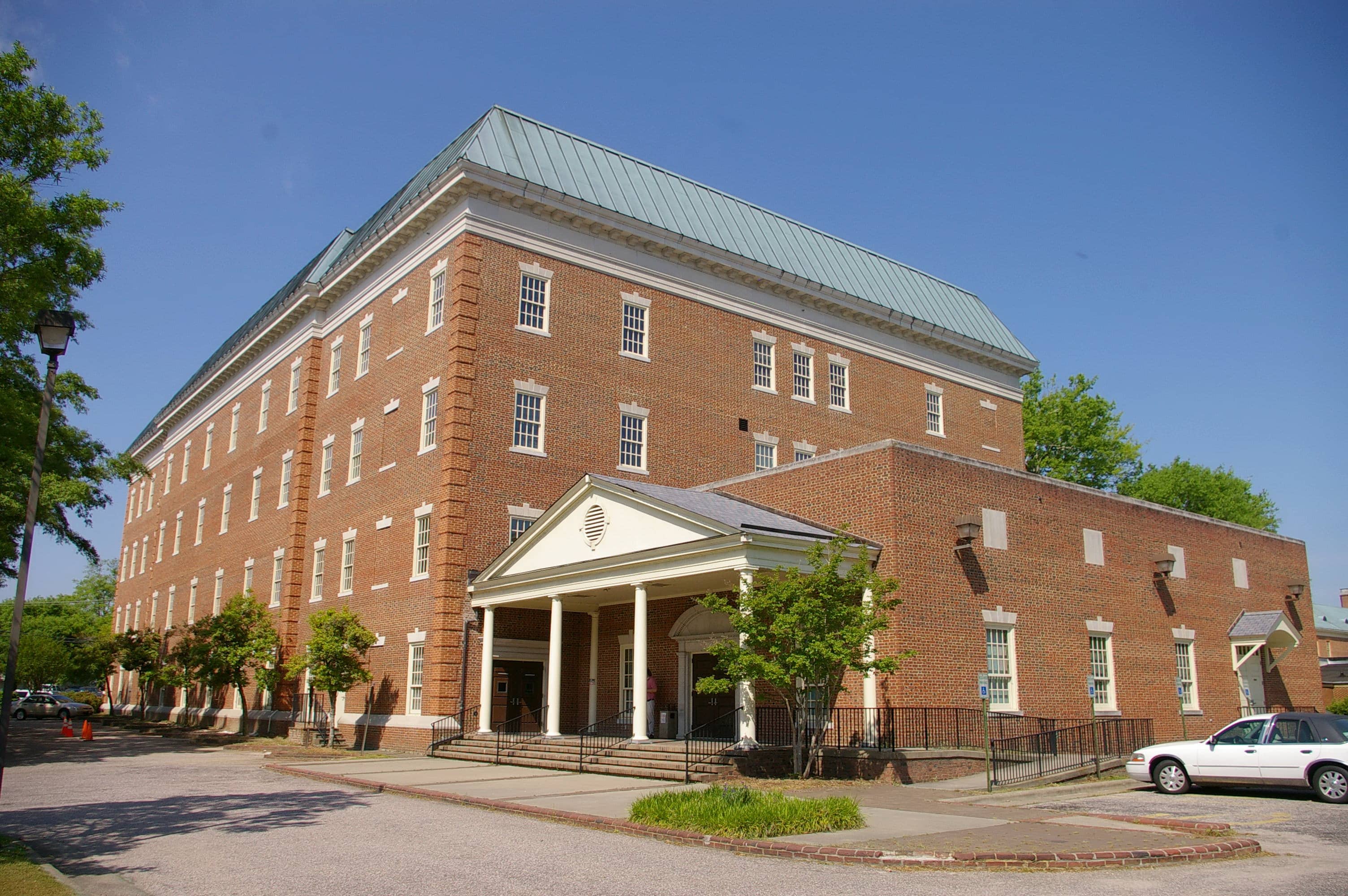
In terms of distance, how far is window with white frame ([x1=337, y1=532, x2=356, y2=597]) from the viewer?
33.5 meters

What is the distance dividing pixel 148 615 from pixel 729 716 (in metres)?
42.4

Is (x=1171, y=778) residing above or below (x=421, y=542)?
below

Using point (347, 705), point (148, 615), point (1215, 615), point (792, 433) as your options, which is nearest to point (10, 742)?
point (347, 705)

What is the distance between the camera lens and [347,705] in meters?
32.0

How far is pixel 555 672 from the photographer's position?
25141 millimetres

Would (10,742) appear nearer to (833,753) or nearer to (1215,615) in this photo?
(833,753)

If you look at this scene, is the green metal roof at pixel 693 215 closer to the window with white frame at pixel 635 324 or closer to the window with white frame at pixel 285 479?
the window with white frame at pixel 635 324

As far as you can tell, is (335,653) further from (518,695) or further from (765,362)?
(765,362)

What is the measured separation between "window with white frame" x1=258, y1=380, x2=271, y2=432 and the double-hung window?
17530 millimetres

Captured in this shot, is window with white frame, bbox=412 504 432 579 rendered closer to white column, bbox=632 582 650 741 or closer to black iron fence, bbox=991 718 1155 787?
white column, bbox=632 582 650 741

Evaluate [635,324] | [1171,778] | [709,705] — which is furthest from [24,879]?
[635,324]

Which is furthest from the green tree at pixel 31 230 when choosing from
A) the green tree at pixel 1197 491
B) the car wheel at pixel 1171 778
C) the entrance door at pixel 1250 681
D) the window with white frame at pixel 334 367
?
the green tree at pixel 1197 491

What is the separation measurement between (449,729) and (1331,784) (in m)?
19.5

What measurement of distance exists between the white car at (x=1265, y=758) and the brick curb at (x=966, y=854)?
4.13 meters
